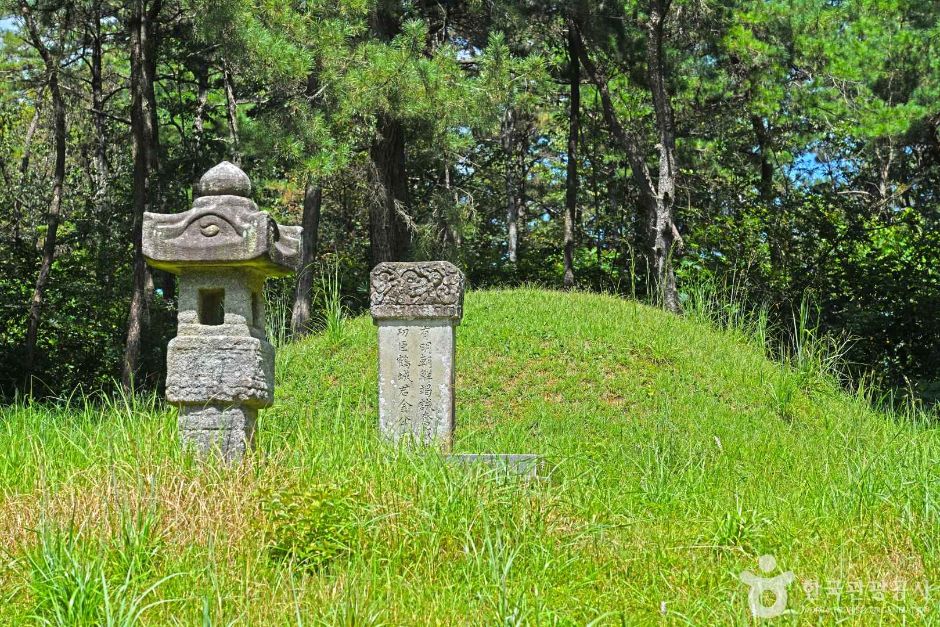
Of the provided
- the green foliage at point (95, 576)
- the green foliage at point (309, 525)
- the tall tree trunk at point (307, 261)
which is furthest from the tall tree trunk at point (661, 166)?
the green foliage at point (95, 576)

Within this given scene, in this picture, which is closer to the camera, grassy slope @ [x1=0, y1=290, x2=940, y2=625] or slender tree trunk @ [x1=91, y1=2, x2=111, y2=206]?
grassy slope @ [x1=0, y1=290, x2=940, y2=625]

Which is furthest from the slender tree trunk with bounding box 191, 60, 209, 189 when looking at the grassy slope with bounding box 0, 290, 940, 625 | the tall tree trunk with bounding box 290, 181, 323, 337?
the grassy slope with bounding box 0, 290, 940, 625

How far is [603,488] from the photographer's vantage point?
4930mm

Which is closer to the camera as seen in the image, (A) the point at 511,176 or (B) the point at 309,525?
(B) the point at 309,525

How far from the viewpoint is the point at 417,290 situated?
6.70 meters

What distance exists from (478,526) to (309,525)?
73 cm

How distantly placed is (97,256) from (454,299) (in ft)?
35.5

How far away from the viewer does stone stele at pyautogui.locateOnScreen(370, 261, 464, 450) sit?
21.9 ft

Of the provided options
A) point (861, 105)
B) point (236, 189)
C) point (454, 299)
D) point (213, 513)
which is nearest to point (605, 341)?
point (454, 299)

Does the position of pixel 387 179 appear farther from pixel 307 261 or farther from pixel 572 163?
pixel 572 163

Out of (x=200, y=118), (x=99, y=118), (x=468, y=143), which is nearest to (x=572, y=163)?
(x=468, y=143)

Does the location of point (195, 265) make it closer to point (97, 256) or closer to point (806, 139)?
point (97, 256)

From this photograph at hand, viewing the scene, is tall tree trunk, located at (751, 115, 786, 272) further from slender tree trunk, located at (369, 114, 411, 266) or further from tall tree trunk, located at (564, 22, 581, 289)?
slender tree trunk, located at (369, 114, 411, 266)

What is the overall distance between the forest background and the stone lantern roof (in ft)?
17.6
